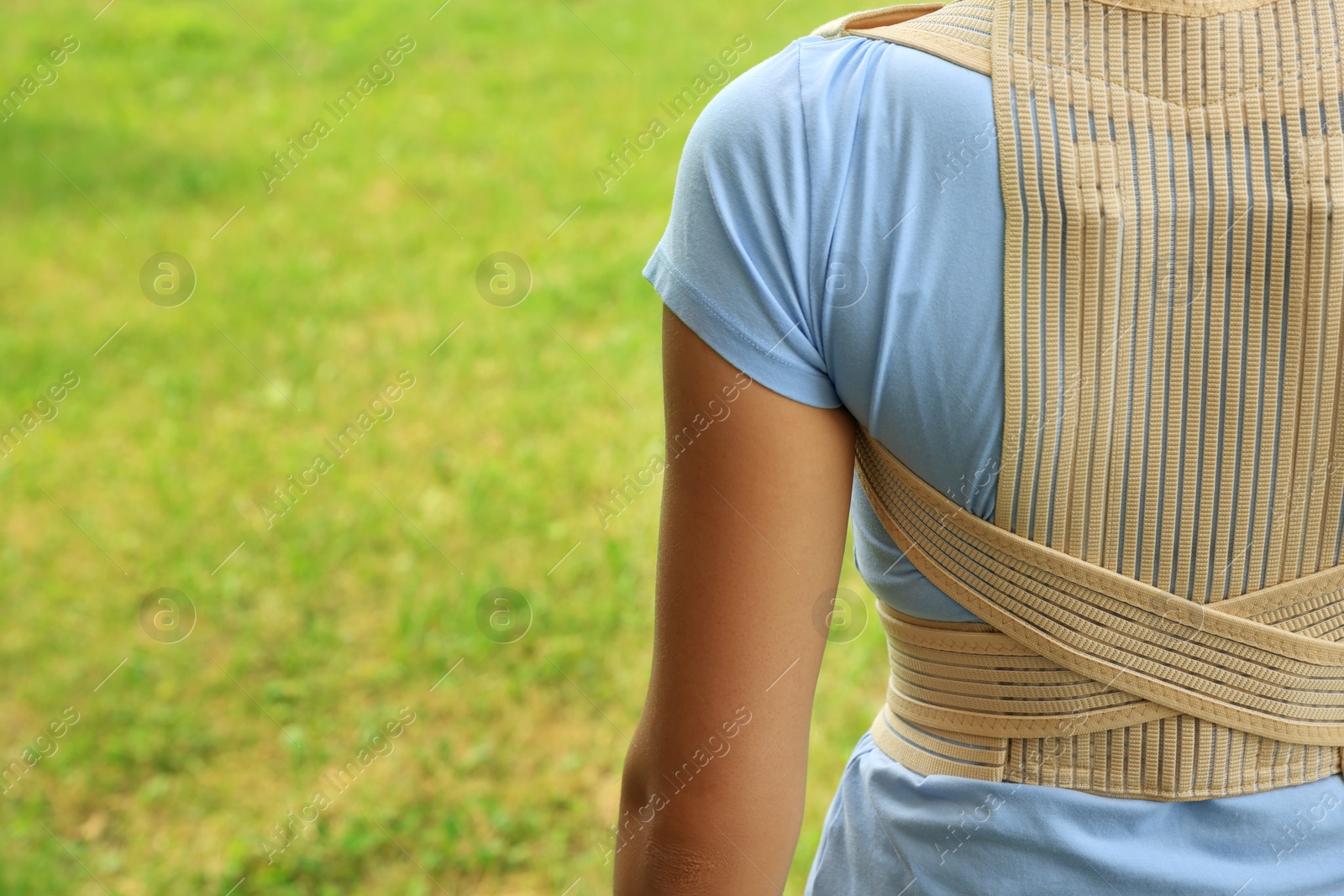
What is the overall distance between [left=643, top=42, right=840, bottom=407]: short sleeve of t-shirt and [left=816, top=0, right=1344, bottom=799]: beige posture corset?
0.10 m

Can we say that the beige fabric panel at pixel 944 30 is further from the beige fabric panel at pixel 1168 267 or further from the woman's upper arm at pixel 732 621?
the woman's upper arm at pixel 732 621

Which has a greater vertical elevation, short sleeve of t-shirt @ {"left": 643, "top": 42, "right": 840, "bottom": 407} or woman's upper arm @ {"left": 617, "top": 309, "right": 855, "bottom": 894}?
short sleeve of t-shirt @ {"left": 643, "top": 42, "right": 840, "bottom": 407}

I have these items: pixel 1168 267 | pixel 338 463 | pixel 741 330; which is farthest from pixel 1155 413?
pixel 338 463

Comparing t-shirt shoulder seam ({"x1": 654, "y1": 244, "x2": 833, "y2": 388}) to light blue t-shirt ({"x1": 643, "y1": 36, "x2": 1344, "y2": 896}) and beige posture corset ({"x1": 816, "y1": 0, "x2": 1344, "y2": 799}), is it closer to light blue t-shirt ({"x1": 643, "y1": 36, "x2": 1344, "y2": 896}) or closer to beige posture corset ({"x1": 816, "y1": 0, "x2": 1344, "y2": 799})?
light blue t-shirt ({"x1": 643, "y1": 36, "x2": 1344, "y2": 896})

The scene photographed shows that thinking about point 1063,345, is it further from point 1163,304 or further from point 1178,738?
point 1178,738

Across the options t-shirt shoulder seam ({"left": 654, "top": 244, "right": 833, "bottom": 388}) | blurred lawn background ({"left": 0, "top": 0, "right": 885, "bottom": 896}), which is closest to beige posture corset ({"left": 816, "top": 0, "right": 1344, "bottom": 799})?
t-shirt shoulder seam ({"left": 654, "top": 244, "right": 833, "bottom": 388})

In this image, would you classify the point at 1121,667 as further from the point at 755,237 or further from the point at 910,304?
the point at 755,237

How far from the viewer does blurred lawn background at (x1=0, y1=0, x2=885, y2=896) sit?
3633 mm

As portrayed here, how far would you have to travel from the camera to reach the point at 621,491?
4914mm

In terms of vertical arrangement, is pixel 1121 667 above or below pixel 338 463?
above

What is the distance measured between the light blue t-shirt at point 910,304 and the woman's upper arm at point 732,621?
4 cm

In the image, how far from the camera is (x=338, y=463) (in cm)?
514

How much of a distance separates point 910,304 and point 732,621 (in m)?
0.30

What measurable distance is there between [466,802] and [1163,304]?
306 centimetres
